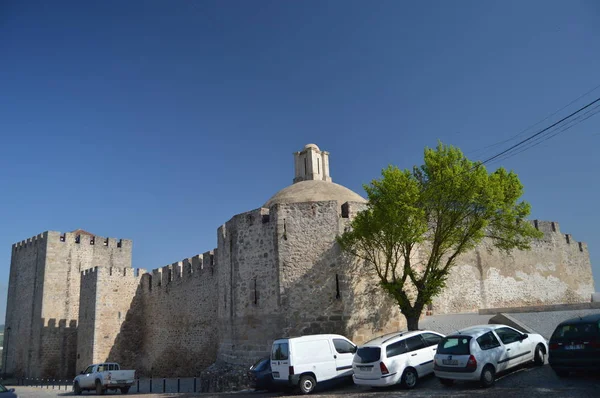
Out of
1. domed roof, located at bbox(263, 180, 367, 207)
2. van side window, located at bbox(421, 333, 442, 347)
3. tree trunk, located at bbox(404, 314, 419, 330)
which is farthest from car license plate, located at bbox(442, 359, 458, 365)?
domed roof, located at bbox(263, 180, 367, 207)

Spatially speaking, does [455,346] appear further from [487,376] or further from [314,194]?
[314,194]

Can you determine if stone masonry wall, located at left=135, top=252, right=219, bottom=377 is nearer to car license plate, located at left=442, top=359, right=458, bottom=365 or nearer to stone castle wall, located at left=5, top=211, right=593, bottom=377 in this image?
stone castle wall, located at left=5, top=211, right=593, bottom=377

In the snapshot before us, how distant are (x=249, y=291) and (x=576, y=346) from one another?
10960mm

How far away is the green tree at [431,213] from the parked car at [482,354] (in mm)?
3985

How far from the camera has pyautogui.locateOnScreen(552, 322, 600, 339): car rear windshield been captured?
31.4 feet

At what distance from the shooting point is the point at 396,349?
1162cm

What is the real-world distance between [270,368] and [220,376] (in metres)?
4.05

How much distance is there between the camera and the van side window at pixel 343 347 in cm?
1315

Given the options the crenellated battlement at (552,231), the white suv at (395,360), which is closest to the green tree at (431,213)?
the white suv at (395,360)

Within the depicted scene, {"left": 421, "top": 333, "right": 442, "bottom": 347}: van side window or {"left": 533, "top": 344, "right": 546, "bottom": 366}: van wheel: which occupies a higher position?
{"left": 421, "top": 333, "right": 442, "bottom": 347}: van side window

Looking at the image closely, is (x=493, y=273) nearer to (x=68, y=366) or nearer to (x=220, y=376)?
(x=220, y=376)

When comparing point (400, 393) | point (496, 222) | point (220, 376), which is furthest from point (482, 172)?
point (220, 376)

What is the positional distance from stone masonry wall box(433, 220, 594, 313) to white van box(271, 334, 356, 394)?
9.63 m

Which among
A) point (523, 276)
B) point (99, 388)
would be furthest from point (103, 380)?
point (523, 276)
